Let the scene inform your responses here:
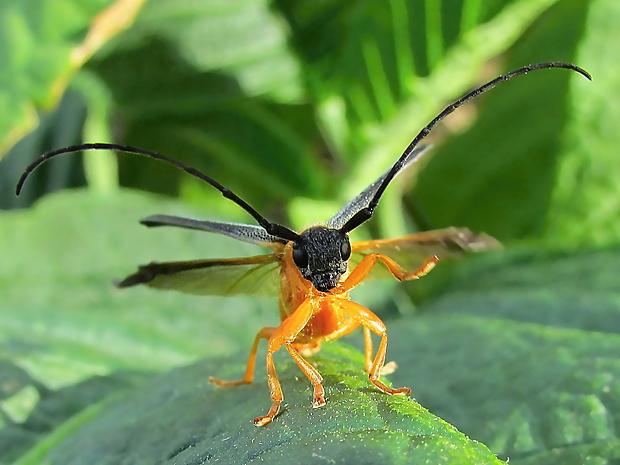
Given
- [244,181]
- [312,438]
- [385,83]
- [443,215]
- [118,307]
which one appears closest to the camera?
[312,438]

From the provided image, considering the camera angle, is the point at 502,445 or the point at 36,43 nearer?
the point at 502,445

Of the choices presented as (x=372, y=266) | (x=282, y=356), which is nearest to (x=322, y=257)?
(x=372, y=266)

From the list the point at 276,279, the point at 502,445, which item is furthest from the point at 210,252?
the point at 502,445

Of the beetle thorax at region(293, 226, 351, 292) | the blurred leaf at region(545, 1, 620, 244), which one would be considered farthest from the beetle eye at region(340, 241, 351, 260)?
the blurred leaf at region(545, 1, 620, 244)

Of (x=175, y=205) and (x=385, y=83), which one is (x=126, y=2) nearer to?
(x=175, y=205)

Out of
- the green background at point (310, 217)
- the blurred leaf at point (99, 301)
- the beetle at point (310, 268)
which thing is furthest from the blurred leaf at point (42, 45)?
the beetle at point (310, 268)

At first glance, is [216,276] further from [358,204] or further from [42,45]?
[42,45]

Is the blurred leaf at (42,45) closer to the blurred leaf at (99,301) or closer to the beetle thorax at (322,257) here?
the blurred leaf at (99,301)
